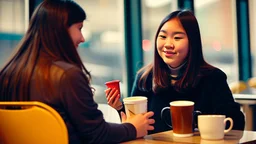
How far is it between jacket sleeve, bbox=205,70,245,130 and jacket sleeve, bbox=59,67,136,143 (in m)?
0.63

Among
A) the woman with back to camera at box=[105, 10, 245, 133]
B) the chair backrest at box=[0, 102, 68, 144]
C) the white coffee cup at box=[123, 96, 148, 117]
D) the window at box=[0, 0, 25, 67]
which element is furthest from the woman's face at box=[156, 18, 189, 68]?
the window at box=[0, 0, 25, 67]

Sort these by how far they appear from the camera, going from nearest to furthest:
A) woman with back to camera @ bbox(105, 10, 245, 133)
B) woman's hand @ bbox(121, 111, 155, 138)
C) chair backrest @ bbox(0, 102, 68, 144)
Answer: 1. chair backrest @ bbox(0, 102, 68, 144)
2. woman's hand @ bbox(121, 111, 155, 138)
3. woman with back to camera @ bbox(105, 10, 245, 133)

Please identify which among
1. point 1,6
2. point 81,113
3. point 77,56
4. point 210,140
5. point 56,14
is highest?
point 1,6

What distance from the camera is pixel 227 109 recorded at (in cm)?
161

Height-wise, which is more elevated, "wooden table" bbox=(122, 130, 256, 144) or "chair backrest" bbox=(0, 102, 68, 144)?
"chair backrest" bbox=(0, 102, 68, 144)

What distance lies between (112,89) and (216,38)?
11.6 feet

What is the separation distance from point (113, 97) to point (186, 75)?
36 centimetres

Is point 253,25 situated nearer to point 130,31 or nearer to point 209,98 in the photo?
point 130,31

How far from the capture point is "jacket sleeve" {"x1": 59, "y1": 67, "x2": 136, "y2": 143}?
44.7 inches

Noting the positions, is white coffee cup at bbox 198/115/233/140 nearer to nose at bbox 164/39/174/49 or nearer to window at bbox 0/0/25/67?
nose at bbox 164/39/174/49

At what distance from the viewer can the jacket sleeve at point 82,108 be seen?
1.14 m

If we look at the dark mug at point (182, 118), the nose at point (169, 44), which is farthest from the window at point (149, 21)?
the dark mug at point (182, 118)

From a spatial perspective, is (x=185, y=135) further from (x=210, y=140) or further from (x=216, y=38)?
(x=216, y=38)

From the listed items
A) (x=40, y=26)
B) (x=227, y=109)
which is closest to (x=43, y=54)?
(x=40, y=26)
